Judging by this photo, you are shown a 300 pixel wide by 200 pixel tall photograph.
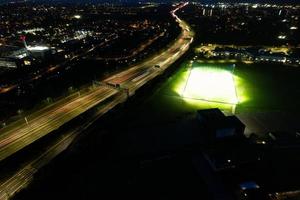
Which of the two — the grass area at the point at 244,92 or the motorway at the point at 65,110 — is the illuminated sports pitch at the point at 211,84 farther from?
the motorway at the point at 65,110

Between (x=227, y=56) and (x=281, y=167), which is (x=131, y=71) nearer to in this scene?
(x=227, y=56)

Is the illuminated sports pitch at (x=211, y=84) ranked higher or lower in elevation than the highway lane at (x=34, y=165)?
higher

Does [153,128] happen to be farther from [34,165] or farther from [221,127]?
[34,165]

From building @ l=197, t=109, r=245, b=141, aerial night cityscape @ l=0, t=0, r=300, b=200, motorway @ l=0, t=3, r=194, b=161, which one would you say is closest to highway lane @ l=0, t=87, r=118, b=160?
motorway @ l=0, t=3, r=194, b=161

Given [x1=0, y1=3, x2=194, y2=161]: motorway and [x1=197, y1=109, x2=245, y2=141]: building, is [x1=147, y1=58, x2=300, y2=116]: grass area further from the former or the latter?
[x1=0, y1=3, x2=194, y2=161]: motorway

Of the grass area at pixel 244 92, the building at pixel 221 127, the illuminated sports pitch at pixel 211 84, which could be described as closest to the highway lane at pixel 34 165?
the grass area at pixel 244 92

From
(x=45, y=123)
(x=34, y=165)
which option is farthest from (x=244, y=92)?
(x=34, y=165)

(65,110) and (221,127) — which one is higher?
(221,127)

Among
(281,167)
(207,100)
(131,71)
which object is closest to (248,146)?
(281,167)
